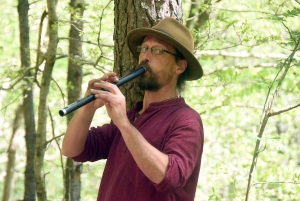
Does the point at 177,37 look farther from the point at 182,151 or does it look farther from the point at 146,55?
the point at 182,151

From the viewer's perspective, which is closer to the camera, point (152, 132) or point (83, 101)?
point (83, 101)

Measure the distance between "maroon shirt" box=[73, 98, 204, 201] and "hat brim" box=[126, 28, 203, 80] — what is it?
190 mm

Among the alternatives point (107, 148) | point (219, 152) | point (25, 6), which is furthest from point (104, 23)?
point (107, 148)

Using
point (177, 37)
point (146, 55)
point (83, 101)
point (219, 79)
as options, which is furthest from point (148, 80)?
point (219, 79)

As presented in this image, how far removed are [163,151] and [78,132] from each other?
0.53 metres

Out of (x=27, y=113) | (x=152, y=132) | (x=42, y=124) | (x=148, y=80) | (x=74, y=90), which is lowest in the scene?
(x=152, y=132)

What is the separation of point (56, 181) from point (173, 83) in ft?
27.0

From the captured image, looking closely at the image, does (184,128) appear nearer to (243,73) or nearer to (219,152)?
(243,73)

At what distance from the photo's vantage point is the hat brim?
212cm

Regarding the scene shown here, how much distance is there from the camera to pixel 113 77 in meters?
2.02

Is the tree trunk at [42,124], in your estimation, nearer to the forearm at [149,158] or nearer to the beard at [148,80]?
the beard at [148,80]

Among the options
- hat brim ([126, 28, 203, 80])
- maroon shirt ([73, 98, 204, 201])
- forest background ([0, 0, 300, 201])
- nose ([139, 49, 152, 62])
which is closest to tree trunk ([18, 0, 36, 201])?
forest background ([0, 0, 300, 201])

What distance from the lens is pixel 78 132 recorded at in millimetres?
2236

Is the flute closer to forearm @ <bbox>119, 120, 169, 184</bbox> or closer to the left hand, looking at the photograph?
A: the left hand
